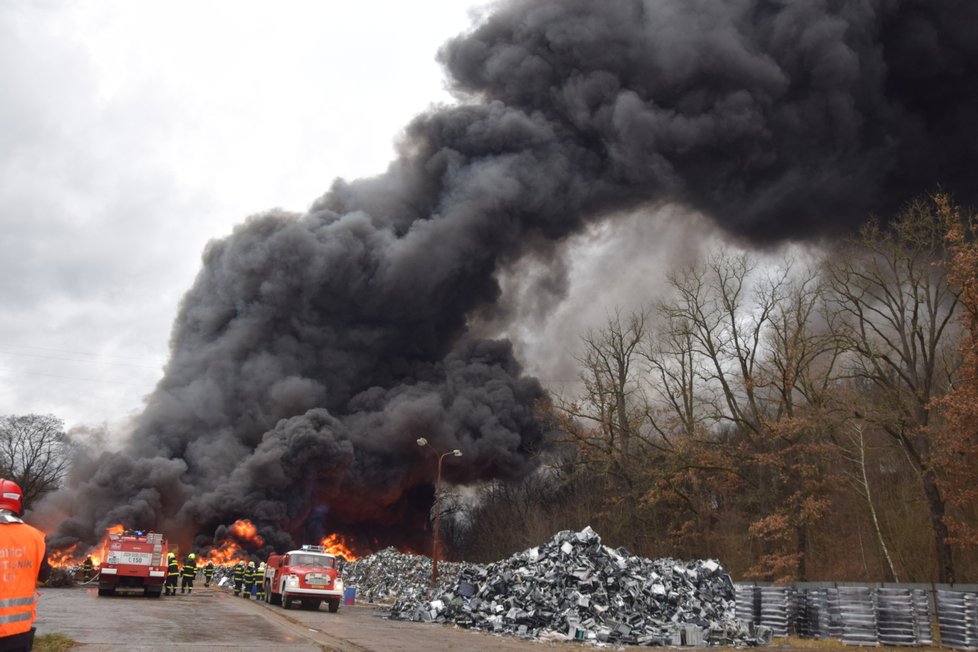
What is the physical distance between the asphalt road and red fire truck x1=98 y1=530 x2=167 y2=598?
2075mm

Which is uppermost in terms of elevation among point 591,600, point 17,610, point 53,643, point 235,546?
point 17,610

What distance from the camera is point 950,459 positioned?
19.1 m

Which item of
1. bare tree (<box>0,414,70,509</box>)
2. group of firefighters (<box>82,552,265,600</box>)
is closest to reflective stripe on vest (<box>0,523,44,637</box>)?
group of firefighters (<box>82,552,265,600</box>)

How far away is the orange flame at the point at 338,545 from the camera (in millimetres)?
46791

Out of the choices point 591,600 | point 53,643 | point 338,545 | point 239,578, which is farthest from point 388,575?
point 53,643

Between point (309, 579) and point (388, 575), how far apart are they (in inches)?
631

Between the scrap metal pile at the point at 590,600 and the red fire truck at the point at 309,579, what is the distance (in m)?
1.94

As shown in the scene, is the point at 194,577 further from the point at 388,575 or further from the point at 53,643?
the point at 53,643

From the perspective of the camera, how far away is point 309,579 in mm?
20984

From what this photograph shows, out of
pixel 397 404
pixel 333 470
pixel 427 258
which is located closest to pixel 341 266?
pixel 427 258

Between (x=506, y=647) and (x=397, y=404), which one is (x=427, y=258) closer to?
(x=397, y=404)

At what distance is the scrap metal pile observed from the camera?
52.2ft

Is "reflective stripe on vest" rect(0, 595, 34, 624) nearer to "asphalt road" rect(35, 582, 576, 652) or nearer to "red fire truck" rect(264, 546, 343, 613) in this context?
"asphalt road" rect(35, 582, 576, 652)

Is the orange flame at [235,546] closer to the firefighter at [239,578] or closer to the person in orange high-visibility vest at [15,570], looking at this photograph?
the firefighter at [239,578]
